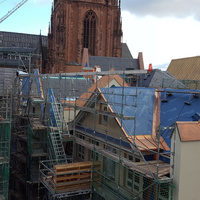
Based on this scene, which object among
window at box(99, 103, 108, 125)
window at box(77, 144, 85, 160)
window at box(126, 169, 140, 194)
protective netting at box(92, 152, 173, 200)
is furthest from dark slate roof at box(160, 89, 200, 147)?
window at box(77, 144, 85, 160)

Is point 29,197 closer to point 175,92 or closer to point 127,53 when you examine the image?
point 175,92

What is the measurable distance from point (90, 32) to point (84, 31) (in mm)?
1336

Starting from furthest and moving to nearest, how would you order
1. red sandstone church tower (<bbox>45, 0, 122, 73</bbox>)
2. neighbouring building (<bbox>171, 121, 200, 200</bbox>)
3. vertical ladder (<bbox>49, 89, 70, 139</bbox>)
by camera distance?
red sandstone church tower (<bbox>45, 0, 122, 73</bbox>) → vertical ladder (<bbox>49, 89, 70, 139</bbox>) → neighbouring building (<bbox>171, 121, 200, 200</bbox>)

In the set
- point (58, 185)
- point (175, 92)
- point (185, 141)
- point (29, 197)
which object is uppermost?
point (175, 92)

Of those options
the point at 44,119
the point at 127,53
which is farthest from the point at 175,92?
the point at 127,53

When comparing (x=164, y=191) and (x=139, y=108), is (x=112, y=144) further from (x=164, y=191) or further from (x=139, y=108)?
(x=164, y=191)

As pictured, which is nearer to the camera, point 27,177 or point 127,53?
point 27,177

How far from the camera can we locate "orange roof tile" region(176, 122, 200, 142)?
35.9 feet

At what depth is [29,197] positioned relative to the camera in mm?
21656

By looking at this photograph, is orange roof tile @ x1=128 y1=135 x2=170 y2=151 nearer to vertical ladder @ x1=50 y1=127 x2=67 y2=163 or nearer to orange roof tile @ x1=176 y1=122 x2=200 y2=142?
orange roof tile @ x1=176 y1=122 x2=200 y2=142

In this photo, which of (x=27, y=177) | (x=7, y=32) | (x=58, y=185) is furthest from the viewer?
(x=7, y=32)

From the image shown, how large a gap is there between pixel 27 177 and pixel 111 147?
8.71 metres

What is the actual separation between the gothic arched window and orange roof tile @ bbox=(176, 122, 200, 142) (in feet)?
194

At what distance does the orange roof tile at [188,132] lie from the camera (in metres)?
11.0
